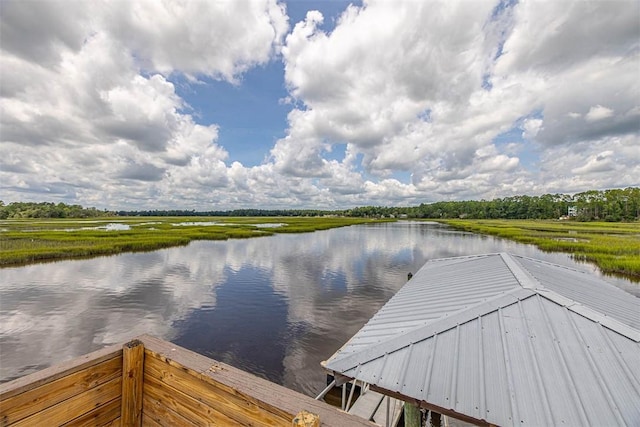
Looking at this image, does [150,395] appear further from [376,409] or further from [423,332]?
[376,409]

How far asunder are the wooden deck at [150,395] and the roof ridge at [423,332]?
2.85 meters

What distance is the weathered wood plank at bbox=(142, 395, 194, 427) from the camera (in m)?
2.46

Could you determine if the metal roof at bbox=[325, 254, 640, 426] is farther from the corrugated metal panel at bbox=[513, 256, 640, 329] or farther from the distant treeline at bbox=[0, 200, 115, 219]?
the distant treeline at bbox=[0, 200, 115, 219]

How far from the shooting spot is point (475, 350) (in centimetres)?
436

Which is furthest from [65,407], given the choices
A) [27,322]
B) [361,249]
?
[361,249]

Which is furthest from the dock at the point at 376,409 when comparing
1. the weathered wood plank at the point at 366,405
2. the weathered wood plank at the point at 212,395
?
the weathered wood plank at the point at 212,395

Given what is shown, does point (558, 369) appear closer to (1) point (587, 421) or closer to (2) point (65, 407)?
(1) point (587, 421)

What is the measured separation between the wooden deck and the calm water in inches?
357

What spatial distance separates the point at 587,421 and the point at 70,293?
27.2 m

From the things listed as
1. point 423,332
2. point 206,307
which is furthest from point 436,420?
point 206,307

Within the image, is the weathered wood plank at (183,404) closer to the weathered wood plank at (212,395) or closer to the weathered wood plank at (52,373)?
the weathered wood plank at (212,395)

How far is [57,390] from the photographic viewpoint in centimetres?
216

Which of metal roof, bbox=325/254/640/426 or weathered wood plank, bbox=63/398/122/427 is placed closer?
weathered wood plank, bbox=63/398/122/427

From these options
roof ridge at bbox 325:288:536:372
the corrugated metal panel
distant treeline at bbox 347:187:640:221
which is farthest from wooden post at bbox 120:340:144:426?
distant treeline at bbox 347:187:640:221
